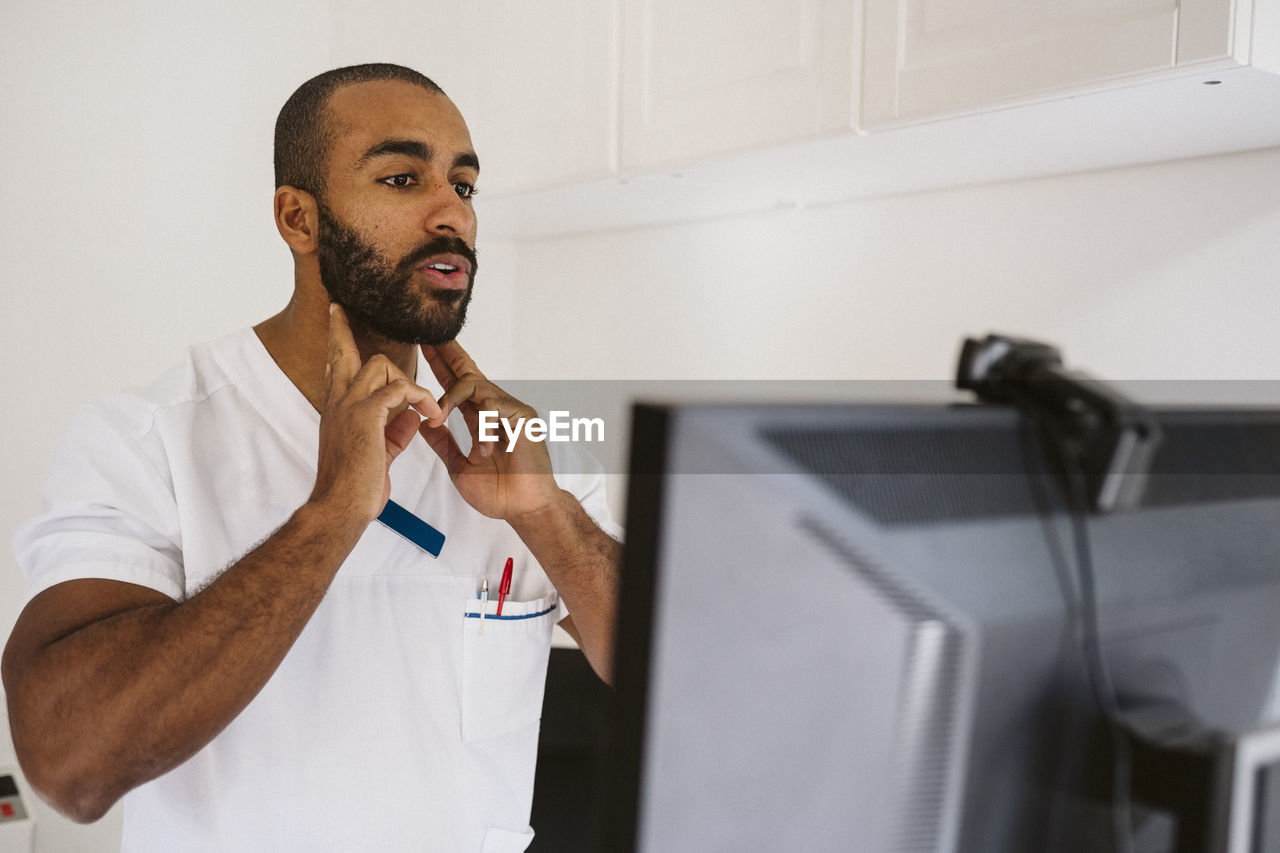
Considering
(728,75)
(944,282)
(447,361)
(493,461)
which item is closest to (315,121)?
(447,361)

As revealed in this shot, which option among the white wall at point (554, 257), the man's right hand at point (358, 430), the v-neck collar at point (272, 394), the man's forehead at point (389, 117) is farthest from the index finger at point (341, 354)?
the white wall at point (554, 257)

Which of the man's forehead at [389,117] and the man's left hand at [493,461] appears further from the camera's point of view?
the man's forehead at [389,117]

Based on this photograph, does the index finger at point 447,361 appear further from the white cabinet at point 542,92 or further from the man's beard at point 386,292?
the white cabinet at point 542,92

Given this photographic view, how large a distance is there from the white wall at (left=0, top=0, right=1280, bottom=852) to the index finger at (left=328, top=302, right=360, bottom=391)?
3.59 feet

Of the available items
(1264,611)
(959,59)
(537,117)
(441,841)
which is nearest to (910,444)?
Result: (1264,611)

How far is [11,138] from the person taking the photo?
1.95 metres

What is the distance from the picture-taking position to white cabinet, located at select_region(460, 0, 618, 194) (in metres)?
1.87

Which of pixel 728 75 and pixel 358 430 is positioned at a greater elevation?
pixel 728 75

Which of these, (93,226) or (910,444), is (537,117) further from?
(910,444)

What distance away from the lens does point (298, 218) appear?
127cm

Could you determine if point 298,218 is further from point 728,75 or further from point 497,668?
point 728,75

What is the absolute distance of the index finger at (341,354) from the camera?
1016 millimetres

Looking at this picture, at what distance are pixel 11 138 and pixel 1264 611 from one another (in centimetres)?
219

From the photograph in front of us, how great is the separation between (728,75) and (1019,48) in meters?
0.51
